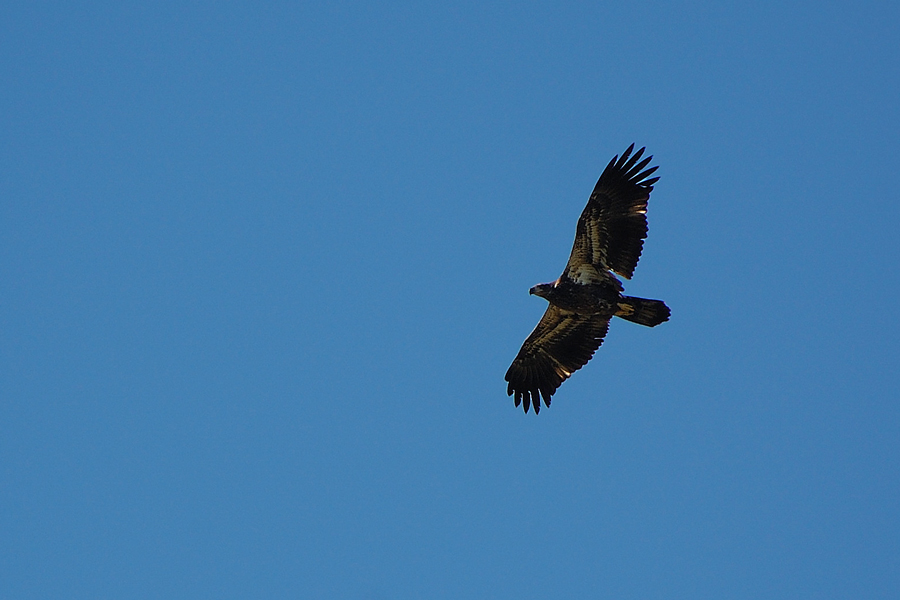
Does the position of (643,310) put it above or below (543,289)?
below

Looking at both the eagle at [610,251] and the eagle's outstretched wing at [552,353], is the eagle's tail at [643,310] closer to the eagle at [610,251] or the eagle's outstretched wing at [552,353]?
the eagle at [610,251]

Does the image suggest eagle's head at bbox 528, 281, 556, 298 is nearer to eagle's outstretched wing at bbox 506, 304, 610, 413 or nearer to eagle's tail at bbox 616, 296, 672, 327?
eagle's outstretched wing at bbox 506, 304, 610, 413

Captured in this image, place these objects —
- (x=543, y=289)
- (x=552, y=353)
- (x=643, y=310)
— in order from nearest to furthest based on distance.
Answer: (x=643, y=310), (x=543, y=289), (x=552, y=353)

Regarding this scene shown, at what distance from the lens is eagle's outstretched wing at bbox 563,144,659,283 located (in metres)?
20.4

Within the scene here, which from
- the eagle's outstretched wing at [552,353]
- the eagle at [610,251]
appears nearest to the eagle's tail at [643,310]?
the eagle at [610,251]

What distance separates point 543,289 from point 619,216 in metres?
2.15

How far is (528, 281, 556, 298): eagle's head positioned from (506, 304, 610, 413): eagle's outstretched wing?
916mm

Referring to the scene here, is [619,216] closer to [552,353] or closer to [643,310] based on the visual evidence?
[643,310]

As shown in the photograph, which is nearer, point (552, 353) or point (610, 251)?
point (610, 251)

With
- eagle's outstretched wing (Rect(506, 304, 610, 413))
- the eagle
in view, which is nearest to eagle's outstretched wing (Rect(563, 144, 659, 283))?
the eagle

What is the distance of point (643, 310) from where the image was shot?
65.9ft

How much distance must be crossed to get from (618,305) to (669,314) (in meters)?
1.05

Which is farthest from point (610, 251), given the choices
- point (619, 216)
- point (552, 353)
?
point (552, 353)

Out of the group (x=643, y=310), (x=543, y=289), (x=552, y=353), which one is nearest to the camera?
(x=643, y=310)
